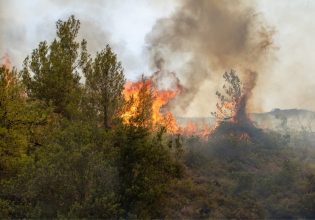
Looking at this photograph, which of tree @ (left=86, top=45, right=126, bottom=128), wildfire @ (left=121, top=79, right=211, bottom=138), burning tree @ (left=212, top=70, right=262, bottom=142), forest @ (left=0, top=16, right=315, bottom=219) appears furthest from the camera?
burning tree @ (left=212, top=70, right=262, bottom=142)

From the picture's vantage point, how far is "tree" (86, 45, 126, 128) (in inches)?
1334

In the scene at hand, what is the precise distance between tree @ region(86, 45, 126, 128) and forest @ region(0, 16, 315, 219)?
0.26ft

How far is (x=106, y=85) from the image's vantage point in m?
34.6

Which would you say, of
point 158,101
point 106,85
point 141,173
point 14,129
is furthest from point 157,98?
point 141,173

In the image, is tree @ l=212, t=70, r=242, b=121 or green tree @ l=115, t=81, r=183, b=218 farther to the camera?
tree @ l=212, t=70, r=242, b=121

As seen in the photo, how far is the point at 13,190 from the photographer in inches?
811

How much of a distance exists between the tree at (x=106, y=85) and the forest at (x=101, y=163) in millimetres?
79

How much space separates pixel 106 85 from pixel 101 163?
16088 millimetres

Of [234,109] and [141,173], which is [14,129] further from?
[234,109]

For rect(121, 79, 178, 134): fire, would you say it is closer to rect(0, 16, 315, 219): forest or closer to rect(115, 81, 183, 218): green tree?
rect(0, 16, 315, 219): forest

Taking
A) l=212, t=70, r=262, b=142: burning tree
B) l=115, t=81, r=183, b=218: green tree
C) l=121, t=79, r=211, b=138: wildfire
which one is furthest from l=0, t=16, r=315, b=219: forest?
l=212, t=70, r=262, b=142: burning tree

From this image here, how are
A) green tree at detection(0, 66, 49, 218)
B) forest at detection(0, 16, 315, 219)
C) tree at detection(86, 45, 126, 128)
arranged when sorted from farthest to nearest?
tree at detection(86, 45, 126, 128) → green tree at detection(0, 66, 49, 218) → forest at detection(0, 16, 315, 219)

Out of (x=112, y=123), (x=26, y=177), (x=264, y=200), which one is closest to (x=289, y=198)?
(x=264, y=200)

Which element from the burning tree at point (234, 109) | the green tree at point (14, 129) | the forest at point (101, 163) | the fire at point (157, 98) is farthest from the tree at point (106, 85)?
the burning tree at point (234, 109)
